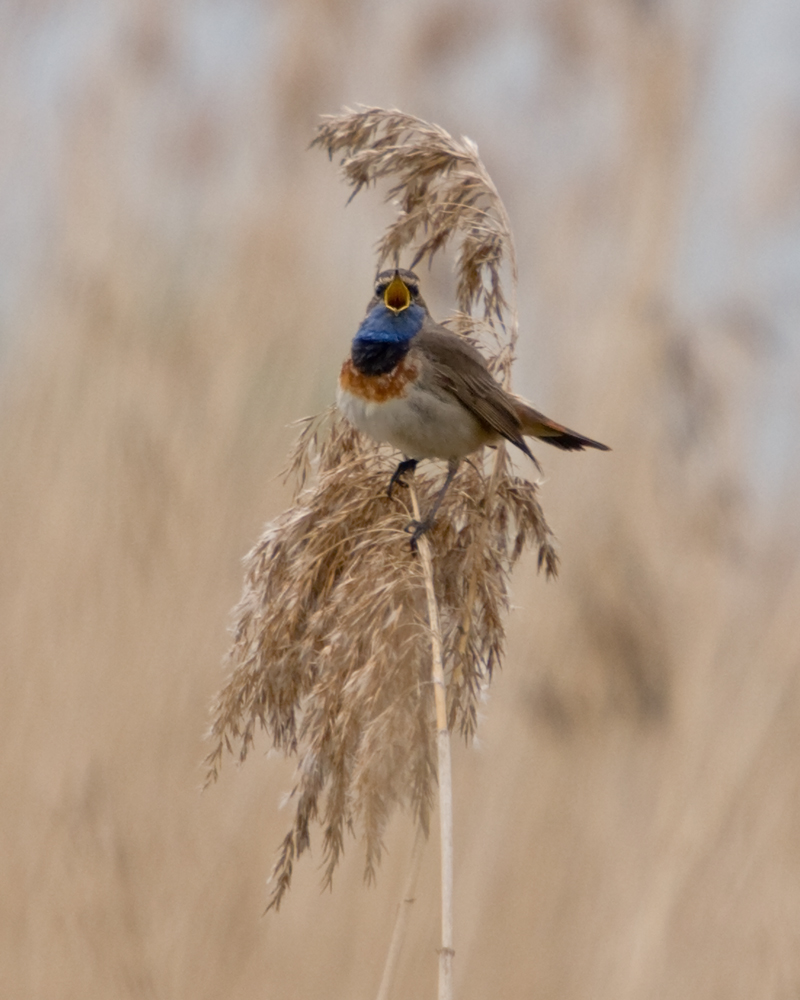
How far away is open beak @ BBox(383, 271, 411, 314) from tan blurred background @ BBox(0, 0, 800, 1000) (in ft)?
0.50

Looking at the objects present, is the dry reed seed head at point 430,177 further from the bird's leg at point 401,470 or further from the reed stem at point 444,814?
the reed stem at point 444,814

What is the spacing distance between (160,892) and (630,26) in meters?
1.84

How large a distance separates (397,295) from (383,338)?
4.8 inches

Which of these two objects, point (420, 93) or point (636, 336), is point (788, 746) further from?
point (420, 93)

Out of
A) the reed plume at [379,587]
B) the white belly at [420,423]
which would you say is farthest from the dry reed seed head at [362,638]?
the white belly at [420,423]

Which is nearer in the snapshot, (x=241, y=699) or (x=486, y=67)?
(x=241, y=699)

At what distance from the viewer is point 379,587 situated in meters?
1.61

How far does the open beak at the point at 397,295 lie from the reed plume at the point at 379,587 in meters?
0.10

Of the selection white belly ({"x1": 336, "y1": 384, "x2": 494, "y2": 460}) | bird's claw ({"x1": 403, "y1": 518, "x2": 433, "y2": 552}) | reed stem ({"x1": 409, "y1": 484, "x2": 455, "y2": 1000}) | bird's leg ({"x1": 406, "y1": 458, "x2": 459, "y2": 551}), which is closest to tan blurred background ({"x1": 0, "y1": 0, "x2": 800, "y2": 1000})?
white belly ({"x1": 336, "y1": 384, "x2": 494, "y2": 460})

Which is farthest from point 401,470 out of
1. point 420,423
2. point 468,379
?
point 468,379

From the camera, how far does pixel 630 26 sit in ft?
7.54

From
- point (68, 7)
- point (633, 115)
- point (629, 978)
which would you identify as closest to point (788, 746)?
point (629, 978)

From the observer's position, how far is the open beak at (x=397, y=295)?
2.09 m

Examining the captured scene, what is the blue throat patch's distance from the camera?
7.20ft
